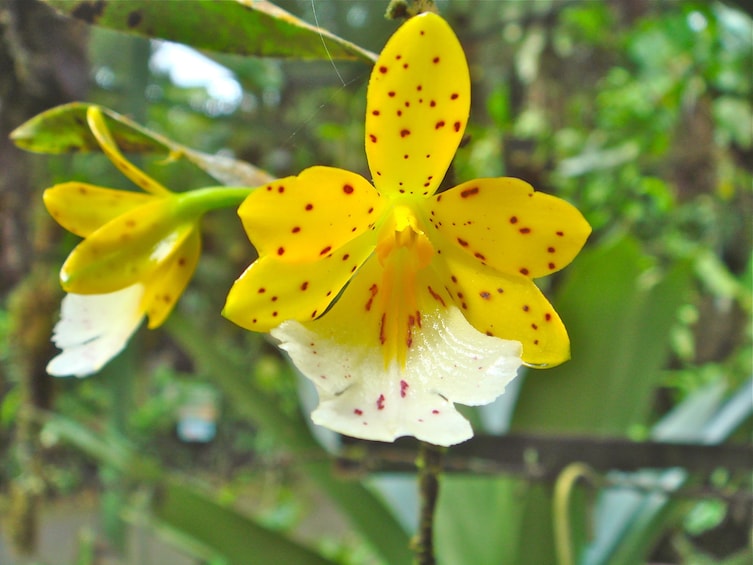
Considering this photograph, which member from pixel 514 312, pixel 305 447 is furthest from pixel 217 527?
pixel 514 312

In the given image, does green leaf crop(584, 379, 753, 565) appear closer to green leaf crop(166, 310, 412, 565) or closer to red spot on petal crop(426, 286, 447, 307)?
Answer: green leaf crop(166, 310, 412, 565)

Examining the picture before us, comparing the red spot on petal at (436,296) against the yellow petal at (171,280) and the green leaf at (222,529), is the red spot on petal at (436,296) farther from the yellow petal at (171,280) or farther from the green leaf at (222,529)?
the green leaf at (222,529)

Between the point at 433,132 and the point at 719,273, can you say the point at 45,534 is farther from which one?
the point at 719,273

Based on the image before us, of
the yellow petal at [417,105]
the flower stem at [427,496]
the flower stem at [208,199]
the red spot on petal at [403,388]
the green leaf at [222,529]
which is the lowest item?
the green leaf at [222,529]

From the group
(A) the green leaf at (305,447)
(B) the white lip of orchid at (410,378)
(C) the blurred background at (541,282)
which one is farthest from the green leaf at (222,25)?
(A) the green leaf at (305,447)

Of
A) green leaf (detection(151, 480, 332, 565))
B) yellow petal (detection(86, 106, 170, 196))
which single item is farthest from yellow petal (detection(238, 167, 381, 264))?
green leaf (detection(151, 480, 332, 565))
